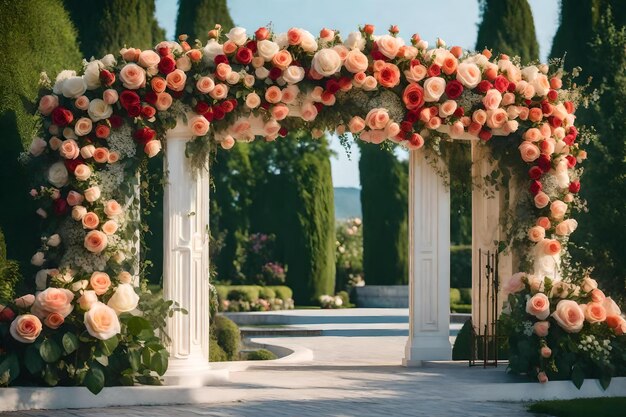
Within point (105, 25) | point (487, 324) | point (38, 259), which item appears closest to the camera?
point (38, 259)

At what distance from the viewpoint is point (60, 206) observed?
9836 mm

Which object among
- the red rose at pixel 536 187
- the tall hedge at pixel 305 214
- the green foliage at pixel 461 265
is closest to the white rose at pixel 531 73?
the red rose at pixel 536 187

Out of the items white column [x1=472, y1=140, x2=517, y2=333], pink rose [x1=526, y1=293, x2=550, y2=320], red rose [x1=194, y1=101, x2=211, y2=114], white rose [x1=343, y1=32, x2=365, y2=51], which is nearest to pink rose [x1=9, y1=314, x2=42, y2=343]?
red rose [x1=194, y1=101, x2=211, y2=114]

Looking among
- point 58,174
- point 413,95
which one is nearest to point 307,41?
point 413,95

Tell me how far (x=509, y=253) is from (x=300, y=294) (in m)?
16.2

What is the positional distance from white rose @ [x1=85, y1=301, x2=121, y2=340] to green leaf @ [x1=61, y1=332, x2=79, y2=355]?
145 mm

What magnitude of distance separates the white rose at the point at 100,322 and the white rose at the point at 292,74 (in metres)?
2.77

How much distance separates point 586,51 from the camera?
18.8m

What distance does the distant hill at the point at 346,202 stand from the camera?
12531 centimetres

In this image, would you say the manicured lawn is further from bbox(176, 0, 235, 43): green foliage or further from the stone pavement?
bbox(176, 0, 235, 43): green foliage

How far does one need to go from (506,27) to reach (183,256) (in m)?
17.0

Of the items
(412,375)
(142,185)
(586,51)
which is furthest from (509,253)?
(586,51)

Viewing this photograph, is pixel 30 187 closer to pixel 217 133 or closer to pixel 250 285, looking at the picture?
pixel 217 133

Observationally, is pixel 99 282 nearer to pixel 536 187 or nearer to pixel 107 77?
pixel 107 77
